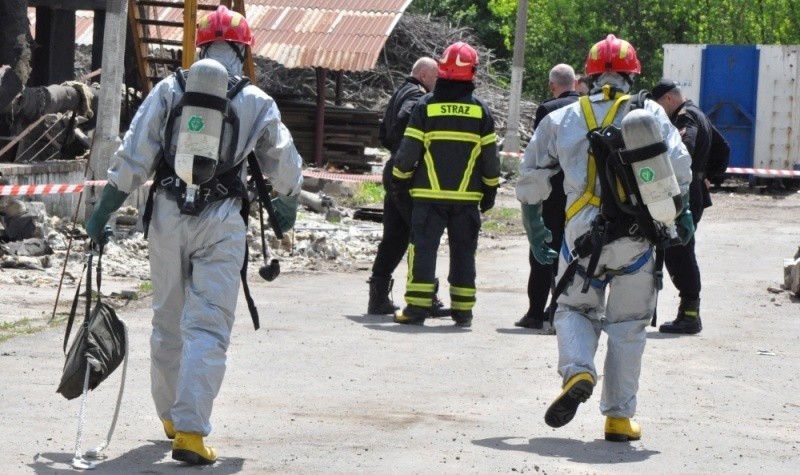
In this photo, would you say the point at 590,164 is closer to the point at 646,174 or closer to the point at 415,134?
the point at 646,174

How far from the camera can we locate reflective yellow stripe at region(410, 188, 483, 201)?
398 inches

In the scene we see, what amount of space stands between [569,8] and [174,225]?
31.6m

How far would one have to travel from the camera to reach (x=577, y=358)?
6.36 metres

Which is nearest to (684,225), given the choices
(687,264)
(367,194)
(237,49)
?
(237,49)

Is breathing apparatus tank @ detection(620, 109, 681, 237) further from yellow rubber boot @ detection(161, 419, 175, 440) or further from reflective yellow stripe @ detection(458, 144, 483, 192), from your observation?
reflective yellow stripe @ detection(458, 144, 483, 192)

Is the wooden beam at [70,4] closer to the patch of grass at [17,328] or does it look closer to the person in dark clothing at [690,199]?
the patch of grass at [17,328]

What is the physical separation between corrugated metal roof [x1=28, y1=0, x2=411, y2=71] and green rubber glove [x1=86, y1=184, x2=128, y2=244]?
16.5 meters

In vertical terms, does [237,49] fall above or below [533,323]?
above

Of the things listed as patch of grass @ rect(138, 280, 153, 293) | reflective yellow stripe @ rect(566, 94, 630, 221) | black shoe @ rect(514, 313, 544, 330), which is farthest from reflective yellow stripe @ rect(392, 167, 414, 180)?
reflective yellow stripe @ rect(566, 94, 630, 221)

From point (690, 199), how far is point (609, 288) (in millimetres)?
3783

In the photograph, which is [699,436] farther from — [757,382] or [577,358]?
[757,382]

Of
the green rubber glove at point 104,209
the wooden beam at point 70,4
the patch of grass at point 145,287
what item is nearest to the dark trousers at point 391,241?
the patch of grass at point 145,287

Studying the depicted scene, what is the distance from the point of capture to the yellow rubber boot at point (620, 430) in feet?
21.3

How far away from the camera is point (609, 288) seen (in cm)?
664
